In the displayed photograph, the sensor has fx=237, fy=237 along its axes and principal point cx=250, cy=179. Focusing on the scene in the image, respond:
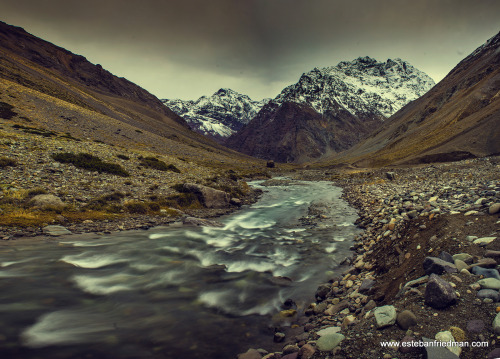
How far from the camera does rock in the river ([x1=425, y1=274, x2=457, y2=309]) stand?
432cm

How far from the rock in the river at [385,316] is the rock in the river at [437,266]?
1.58m

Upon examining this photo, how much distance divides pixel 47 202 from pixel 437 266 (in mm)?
17695

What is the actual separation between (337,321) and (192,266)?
6.62m

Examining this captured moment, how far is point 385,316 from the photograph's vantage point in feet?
15.4

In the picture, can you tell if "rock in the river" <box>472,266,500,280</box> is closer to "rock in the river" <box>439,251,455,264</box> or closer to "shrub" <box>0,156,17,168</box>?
"rock in the river" <box>439,251,455,264</box>

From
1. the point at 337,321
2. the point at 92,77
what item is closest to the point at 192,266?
the point at 337,321

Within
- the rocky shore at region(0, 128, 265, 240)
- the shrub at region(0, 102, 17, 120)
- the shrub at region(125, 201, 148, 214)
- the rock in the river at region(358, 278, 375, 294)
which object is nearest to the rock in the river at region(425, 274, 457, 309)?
the rock in the river at region(358, 278, 375, 294)

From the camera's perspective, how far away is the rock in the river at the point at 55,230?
11.5m

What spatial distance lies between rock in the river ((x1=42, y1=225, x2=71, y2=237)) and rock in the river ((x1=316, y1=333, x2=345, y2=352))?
41.6 ft

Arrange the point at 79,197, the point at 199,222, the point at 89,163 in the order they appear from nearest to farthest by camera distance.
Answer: the point at 79,197, the point at 199,222, the point at 89,163

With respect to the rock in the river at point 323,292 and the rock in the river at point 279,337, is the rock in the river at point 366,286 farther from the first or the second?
the rock in the river at point 279,337

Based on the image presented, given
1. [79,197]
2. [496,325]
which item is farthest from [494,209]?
[79,197]

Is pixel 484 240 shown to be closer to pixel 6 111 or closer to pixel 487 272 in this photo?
pixel 487 272

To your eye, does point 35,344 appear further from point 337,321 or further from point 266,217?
point 266,217
